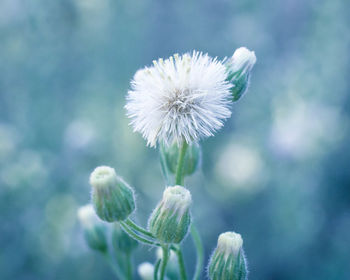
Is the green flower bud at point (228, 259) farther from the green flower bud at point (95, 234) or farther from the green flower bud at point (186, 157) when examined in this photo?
the green flower bud at point (95, 234)

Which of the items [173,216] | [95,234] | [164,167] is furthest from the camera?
[95,234]

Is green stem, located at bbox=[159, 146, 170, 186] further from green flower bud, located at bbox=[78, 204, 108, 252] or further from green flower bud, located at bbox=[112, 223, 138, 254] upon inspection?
green flower bud, located at bbox=[78, 204, 108, 252]

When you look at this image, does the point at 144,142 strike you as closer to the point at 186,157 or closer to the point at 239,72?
the point at 186,157

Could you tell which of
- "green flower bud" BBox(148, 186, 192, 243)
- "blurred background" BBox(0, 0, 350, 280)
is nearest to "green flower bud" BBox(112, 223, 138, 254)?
"green flower bud" BBox(148, 186, 192, 243)

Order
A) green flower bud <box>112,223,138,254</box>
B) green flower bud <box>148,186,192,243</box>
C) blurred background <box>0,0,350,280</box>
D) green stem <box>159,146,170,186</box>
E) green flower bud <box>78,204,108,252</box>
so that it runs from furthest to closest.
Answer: blurred background <box>0,0,350,280</box> → green flower bud <box>78,204,108,252</box> → green flower bud <box>112,223,138,254</box> → green stem <box>159,146,170,186</box> → green flower bud <box>148,186,192,243</box>

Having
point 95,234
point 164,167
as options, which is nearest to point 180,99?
point 164,167

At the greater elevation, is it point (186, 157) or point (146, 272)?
point (186, 157)

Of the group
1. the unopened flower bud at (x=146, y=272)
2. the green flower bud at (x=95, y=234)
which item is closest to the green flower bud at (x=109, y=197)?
the unopened flower bud at (x=146, y=272)
